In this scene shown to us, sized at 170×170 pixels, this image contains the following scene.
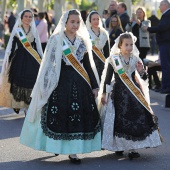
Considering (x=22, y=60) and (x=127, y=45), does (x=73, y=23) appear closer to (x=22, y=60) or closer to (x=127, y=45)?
(x=127, y=45)

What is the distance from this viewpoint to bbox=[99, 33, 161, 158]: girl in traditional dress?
912 centimetres

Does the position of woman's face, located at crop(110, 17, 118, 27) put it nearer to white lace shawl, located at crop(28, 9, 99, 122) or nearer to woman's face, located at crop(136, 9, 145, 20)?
woman's face, located at crop(136, 9, 145, 20)

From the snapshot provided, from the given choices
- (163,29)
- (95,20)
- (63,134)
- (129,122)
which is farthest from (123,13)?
(63,134)

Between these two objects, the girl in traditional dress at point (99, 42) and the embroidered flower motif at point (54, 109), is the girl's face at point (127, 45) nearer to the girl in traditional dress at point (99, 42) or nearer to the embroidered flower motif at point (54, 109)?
the embroidered flower motif at point (54, 109)

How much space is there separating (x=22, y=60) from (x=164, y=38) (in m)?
3.30

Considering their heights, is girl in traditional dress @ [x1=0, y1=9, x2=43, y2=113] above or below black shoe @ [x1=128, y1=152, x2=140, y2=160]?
above

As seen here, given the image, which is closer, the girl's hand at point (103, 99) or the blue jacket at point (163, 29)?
the girl's hand at point (103, 99)

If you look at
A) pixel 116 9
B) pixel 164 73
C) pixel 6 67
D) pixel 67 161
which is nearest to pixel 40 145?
pixel 67 161

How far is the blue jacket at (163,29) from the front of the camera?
14938 millimetres

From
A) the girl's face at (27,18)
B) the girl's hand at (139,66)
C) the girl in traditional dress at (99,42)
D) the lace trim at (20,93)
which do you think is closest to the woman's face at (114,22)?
the girl in traditional dress at (99,42)

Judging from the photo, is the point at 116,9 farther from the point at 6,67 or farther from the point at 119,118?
the point at 119,118

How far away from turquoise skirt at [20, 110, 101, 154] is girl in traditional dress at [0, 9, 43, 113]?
3838 mm

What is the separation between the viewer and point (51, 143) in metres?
8.87

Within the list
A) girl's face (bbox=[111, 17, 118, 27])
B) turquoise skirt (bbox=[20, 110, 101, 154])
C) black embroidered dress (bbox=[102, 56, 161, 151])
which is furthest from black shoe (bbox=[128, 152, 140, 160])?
girl's face (bbox=[111, 17, 118, 27])
